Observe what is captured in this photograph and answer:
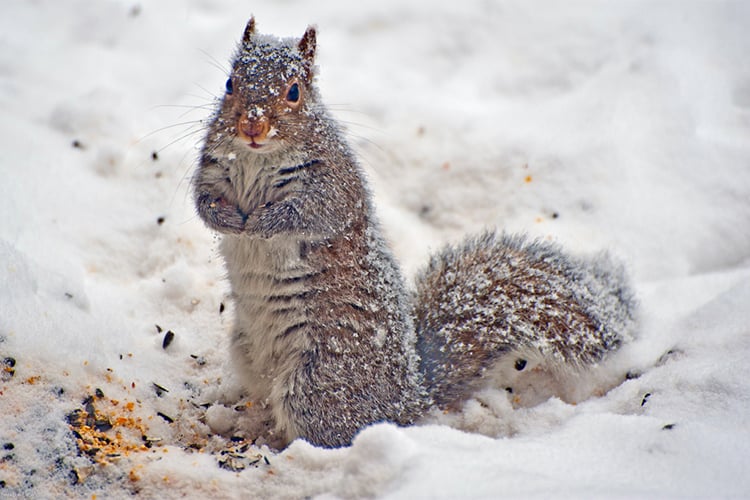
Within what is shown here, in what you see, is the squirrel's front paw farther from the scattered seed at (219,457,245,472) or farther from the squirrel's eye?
the scattered seed at (219,457,245,472)

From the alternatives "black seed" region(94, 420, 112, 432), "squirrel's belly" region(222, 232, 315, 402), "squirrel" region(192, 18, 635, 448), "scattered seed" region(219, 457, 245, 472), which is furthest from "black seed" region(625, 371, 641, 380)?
"black seed" region(94, 420, 112, 432)

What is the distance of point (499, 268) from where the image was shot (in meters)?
2.65

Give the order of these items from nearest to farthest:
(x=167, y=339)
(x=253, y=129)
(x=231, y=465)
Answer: (x=231, y=465) < (x=253, y=129) < (x=167, y=339)

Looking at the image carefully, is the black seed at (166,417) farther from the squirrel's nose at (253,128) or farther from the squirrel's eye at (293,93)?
the squirrel's eye at (293,93)

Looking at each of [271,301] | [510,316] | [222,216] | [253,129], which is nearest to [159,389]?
[271,301]

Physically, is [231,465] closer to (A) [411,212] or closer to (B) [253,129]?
(B) [253,129]

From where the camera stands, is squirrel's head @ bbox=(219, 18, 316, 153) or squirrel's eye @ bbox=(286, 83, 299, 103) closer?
squirrel's head @ bbox=(219, 18, 316, 153)

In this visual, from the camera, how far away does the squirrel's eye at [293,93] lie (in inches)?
93.8

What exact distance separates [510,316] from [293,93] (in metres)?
1.12

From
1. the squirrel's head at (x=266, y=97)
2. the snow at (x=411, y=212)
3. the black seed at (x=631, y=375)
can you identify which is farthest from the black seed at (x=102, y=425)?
the black seed at (x=631, y=375)

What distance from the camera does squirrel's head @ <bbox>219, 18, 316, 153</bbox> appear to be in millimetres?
2281

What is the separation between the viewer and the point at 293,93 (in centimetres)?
239

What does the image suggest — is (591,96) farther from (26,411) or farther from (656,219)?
(26,411)

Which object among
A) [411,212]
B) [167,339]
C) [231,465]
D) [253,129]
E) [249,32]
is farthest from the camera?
[411,212]
